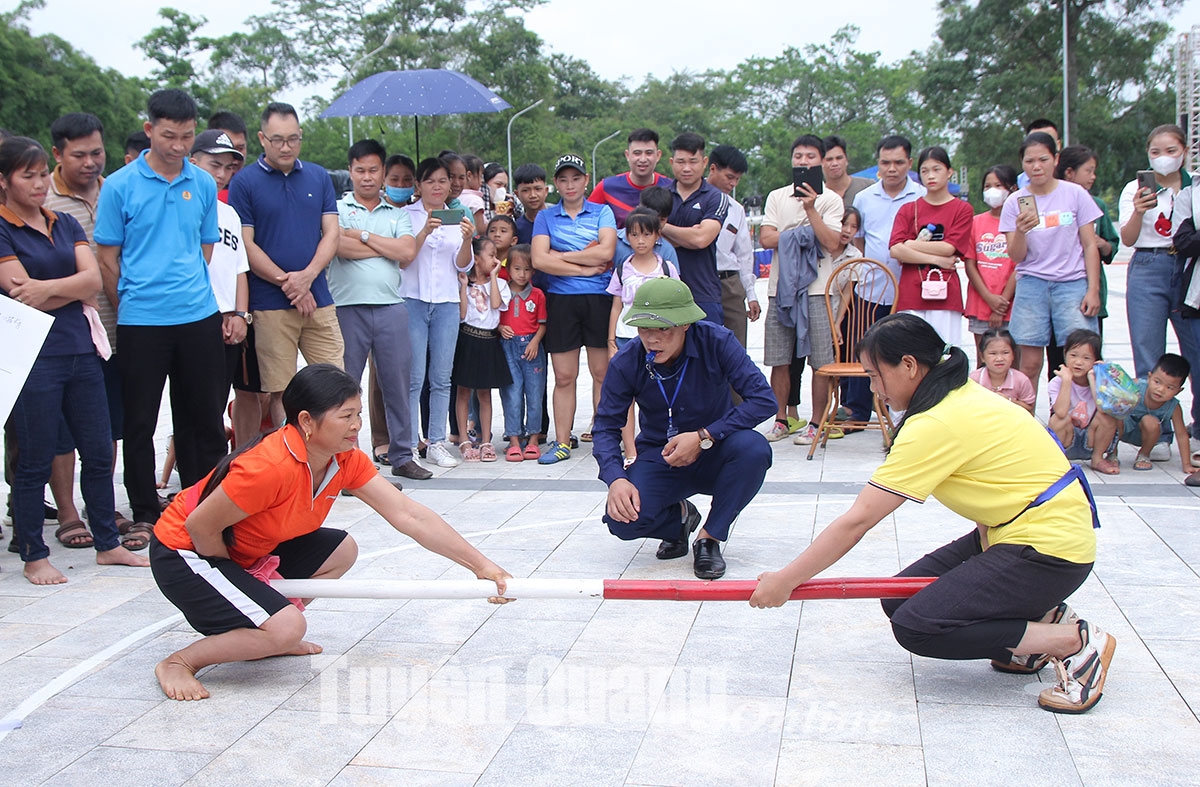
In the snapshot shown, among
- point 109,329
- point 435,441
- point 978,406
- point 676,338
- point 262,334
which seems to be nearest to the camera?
point 978,406

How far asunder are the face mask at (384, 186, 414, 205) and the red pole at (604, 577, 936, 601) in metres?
3.93

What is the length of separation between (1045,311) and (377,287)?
390 cm

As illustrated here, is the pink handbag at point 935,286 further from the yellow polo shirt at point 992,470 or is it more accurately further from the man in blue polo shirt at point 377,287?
the yellow polo shirt at point 992,470

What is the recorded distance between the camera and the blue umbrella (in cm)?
760

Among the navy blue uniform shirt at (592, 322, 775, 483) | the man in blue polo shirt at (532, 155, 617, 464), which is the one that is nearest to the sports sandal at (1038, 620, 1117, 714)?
the navy blue uniform shirt at (592, 322, 775, 483)

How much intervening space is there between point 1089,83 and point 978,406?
35.0 meters

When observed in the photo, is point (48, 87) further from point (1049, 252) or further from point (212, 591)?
point (212, 591)

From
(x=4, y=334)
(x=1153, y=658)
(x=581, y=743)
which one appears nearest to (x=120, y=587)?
(x=4, y=334)

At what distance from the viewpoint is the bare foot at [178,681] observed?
3.39 metres

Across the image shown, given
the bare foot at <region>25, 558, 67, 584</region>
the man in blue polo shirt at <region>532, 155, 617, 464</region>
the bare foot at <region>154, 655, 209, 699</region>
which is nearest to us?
the bare foot at <region>154, 655, 209, 699</region>

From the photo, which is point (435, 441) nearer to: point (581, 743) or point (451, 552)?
point (451, 552)

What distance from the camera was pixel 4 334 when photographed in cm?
404

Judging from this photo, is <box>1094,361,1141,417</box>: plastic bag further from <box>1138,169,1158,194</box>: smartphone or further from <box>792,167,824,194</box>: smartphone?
<box>792,167,824,194</box>: smartphone

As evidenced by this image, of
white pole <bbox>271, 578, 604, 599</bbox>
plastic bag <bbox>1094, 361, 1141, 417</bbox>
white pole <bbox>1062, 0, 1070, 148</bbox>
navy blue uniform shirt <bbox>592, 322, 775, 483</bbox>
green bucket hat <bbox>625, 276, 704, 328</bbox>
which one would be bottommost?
white pole <bbox>271, 578, 604, 599</bbox>
